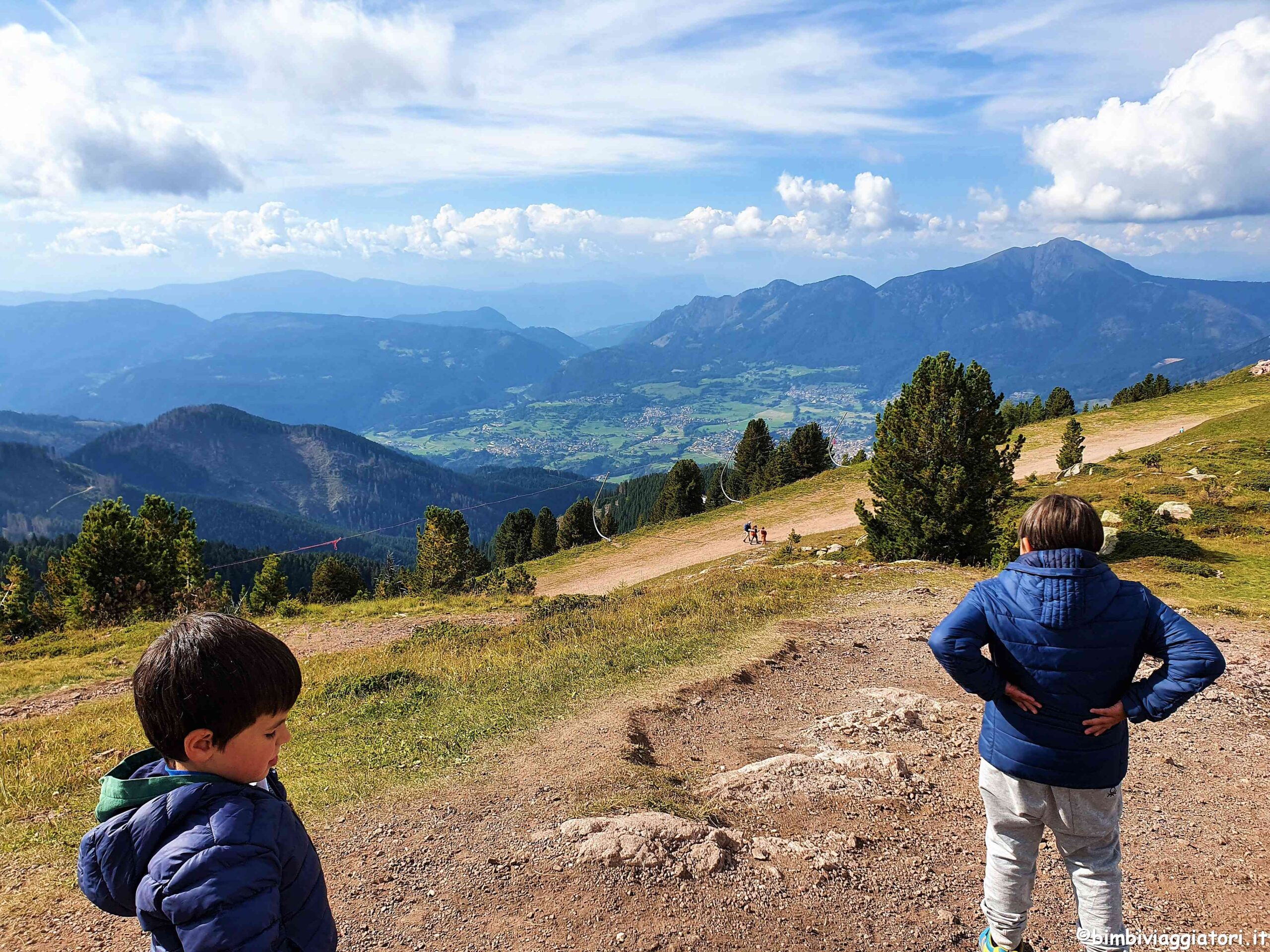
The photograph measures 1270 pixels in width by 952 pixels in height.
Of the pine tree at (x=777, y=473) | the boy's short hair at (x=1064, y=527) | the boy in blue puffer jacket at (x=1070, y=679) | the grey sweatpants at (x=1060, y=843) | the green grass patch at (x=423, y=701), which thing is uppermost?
the boy's short hair at (x=1064, y=527)

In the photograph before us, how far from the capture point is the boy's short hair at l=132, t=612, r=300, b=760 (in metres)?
2.22

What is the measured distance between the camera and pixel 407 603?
2167 centimetres

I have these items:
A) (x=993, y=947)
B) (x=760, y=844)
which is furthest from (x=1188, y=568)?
(x=993, y=947)

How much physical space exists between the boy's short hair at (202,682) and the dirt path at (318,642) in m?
12.9

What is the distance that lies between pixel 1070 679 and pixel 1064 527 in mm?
806

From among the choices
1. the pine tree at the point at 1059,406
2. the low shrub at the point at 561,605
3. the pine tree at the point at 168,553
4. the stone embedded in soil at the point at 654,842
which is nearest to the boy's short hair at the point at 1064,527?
the stone embedded in soil at the point at 654,842

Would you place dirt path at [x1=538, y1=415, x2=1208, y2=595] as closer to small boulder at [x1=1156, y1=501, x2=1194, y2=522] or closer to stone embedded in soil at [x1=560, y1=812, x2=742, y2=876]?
small boulder at [x1=1156, y1=501, x2=1194, y2=522]

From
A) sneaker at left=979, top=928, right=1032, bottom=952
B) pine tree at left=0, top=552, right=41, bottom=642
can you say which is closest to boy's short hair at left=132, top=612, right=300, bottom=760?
sneaker at left=979, top=928, right=1032, bottom=952

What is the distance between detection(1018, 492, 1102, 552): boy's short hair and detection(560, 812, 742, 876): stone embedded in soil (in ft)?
11.6

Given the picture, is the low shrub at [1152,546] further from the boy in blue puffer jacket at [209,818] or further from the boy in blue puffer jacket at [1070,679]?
the boy in blue puffer jacket at [209,818]

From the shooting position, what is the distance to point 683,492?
5584 cm

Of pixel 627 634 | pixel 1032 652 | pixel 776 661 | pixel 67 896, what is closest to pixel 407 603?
pixel 627 634

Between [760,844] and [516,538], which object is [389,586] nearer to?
[516,538]

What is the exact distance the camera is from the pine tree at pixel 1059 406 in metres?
58.8
